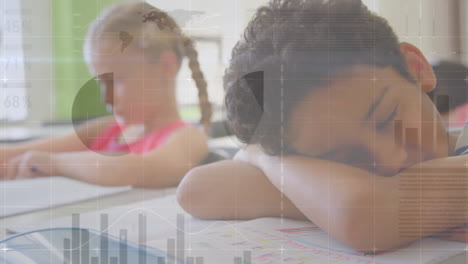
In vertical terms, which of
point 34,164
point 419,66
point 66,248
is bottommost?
point 66,248

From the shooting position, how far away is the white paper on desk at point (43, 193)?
2.34 ft

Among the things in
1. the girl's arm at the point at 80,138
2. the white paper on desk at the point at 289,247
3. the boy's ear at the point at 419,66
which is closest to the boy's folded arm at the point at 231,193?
the white paper on desk at the point at 289,247

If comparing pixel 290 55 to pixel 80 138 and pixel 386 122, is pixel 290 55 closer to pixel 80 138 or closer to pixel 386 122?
pixel 386 122

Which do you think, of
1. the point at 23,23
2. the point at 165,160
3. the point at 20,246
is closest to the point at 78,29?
the point at 23,23

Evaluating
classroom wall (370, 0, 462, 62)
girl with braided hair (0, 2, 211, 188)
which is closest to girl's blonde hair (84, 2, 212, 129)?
girl with braided hair (0, 2, 211, 188)

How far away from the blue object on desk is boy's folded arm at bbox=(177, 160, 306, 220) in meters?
0.11

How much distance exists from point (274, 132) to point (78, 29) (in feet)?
1.10

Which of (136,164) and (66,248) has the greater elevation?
(136,164)

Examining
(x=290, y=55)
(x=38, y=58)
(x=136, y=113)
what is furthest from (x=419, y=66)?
(x=38, y=58)

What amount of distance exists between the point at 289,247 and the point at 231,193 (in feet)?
0.38

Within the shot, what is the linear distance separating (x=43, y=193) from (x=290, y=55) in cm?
45

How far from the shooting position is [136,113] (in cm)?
70

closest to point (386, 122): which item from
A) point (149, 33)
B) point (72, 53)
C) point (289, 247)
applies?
point (289, 247)

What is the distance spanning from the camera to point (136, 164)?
704 mm
